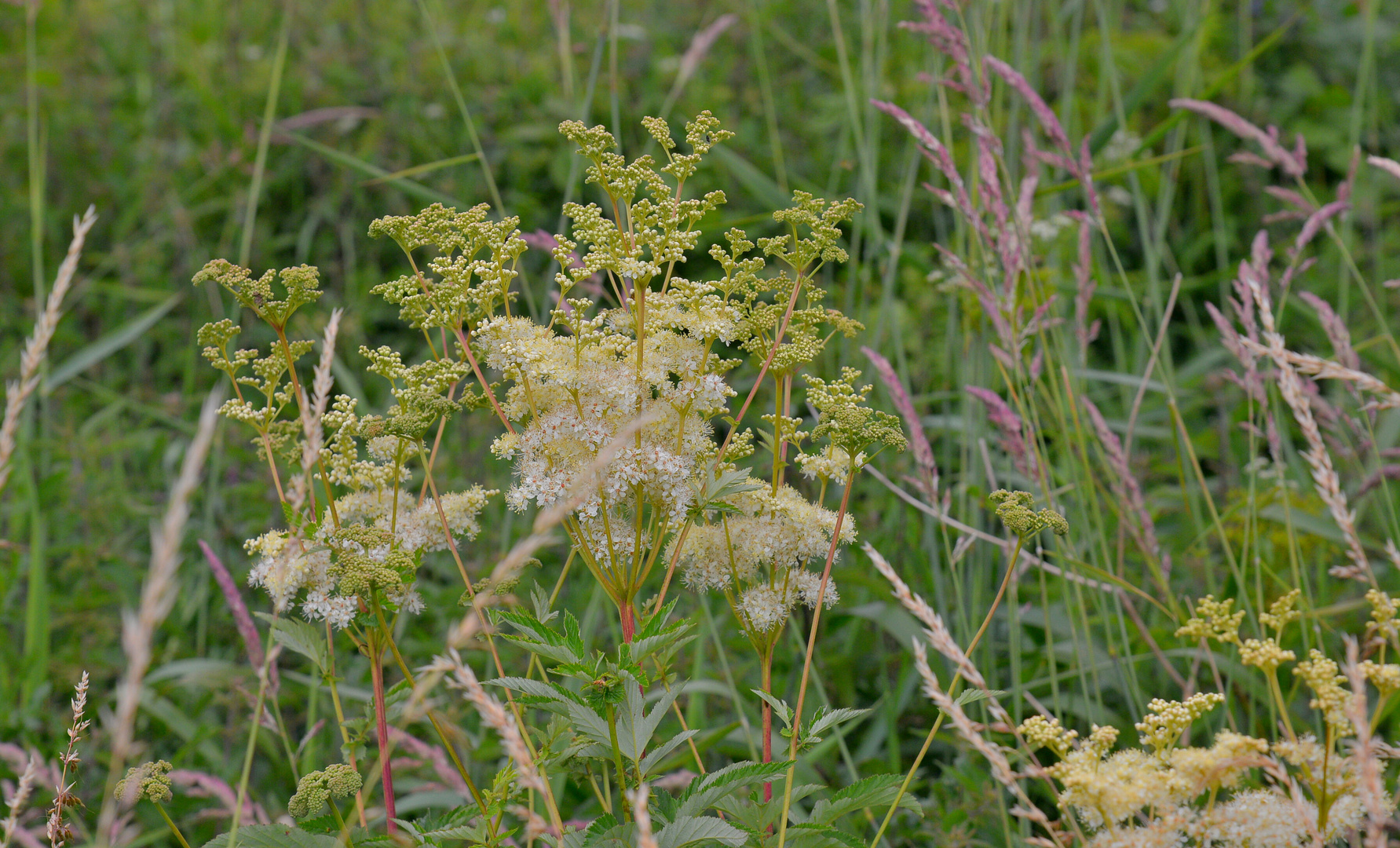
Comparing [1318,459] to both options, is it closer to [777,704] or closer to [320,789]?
[777,704]

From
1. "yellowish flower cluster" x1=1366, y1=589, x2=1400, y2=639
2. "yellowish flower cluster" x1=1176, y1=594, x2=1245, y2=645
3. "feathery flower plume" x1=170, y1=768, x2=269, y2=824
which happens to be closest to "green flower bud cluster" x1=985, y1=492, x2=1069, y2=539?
"yellowish flower cluster" x1=1176, y1=594, x2=1245, y2=645

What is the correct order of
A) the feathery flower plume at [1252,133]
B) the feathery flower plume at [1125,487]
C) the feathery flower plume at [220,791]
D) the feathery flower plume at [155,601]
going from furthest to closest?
1. the feathery flower plume at [1252,133]
2. the feathery flower plume at [1125,487]
3. the feathery flower plume at [220,791]
4. the feathery flower plume at [155,601]

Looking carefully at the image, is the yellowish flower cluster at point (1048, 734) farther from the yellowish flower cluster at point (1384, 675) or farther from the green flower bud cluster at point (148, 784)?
the green flower bud cluster at point (148, 784)

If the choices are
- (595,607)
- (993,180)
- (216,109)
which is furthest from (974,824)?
(216,109)

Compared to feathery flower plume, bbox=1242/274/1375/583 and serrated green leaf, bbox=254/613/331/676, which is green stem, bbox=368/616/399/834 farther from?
feathery flower plume, bbox=1242/274/1375/583

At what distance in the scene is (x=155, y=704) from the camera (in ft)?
7.44

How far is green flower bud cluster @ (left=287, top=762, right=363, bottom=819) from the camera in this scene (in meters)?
1.05

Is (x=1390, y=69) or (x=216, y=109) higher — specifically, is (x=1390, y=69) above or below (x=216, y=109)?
above

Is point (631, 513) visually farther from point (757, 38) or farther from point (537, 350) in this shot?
point (757, 38)

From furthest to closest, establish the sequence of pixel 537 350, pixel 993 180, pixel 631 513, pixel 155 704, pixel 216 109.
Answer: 1. pixel 216 109
2. pixel 155 704
3. pixel 993 180
4. pixel 631 513
5. pixel 537 350

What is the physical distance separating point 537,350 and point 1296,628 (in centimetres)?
178

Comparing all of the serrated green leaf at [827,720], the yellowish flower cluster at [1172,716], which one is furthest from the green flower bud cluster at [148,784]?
the yellowish flower cluster at [1172,716]

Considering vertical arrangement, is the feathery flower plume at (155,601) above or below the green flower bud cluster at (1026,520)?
above

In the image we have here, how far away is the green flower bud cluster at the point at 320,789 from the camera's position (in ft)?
3.44
